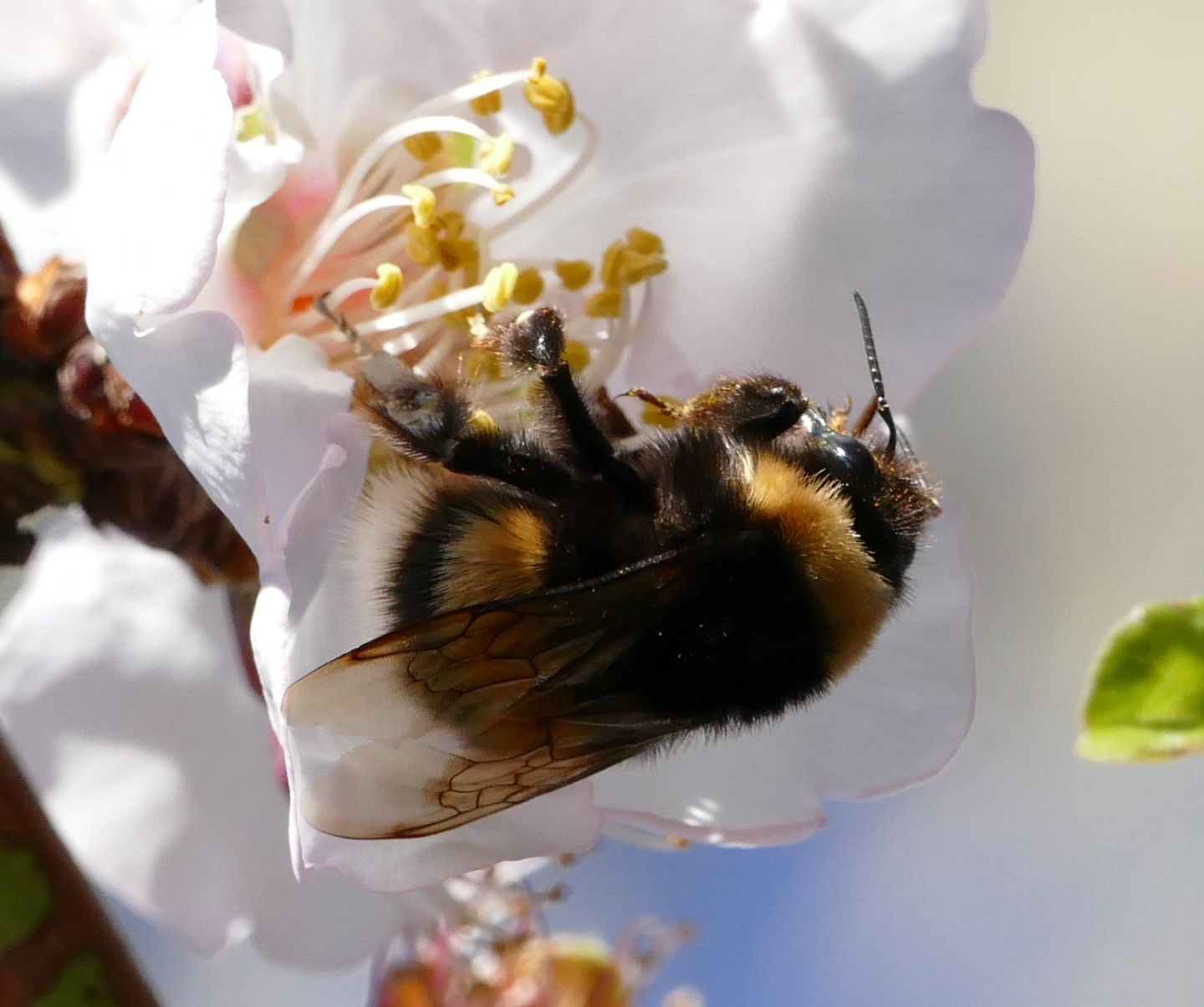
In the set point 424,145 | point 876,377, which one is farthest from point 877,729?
point 424,145

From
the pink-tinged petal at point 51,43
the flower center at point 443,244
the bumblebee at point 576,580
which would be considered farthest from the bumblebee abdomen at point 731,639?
the pink-tinged petal at point 51,43

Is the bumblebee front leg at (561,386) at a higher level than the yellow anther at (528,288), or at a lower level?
higher

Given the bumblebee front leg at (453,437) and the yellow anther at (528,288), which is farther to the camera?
the yellow anther at (528,288)

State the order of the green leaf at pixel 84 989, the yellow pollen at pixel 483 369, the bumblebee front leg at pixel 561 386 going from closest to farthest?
the green leaf at pixel 84 989 < the bumblebee front leg at pixel 561 386 < the yellow pollen at pixel 483 369

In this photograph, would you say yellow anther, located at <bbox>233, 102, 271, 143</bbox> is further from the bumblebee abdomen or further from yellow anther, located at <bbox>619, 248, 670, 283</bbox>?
the bumblebee abdomen

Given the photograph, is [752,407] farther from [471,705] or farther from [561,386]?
[471,705]

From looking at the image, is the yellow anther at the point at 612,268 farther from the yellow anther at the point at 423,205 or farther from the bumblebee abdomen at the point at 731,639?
the bumblebee abdomen at the point at 731,639

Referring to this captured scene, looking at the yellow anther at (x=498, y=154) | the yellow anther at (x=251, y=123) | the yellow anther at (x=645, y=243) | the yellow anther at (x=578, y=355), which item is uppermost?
the yellow anther at (x=251, y=123)

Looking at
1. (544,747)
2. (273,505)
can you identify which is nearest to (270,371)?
(273,505)
